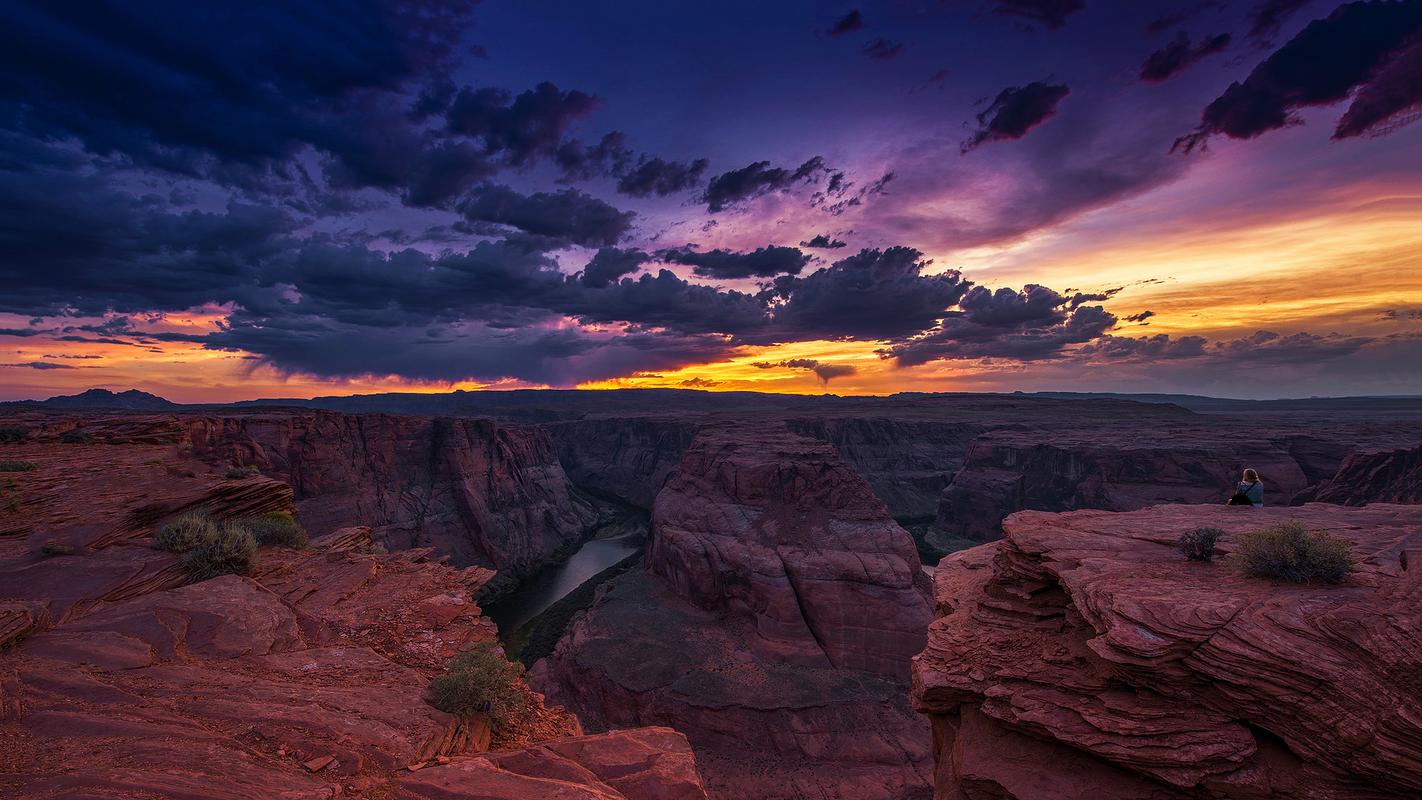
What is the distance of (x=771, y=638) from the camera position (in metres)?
→ 34.9

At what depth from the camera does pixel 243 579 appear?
11.1m

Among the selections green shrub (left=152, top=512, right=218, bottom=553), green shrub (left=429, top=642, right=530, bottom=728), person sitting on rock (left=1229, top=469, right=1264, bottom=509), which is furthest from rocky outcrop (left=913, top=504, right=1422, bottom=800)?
green shrub (left=152, top=512, right=218, bottom=553)

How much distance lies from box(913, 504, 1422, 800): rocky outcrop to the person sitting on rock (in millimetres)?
2530

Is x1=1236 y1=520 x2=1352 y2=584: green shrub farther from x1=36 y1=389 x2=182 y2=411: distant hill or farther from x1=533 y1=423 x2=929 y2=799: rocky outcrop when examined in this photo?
x1=36 y1=389 x2=182 y2=411: distant hill

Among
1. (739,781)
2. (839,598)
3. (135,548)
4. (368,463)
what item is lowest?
(739,781)

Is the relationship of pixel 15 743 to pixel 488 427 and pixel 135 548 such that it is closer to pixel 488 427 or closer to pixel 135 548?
pixel 135 548

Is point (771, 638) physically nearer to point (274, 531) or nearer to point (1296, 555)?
point (274, 531)

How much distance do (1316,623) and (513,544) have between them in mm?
66080

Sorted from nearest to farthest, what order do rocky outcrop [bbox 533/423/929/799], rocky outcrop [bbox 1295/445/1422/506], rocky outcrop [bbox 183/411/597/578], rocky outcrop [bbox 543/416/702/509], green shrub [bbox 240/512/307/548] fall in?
green shrub [bbox 240/512/307/548], rocky outcrop [bbox 533/423/929/799], rocky outcrop [bbox 1295/445/1422/506], rocky outcrop [bbox 183/411/597/578], rocky outcrop [bbox 543/416/702/509]

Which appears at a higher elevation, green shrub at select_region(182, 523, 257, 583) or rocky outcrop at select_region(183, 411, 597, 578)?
green shrub at select_region(182, 523, 257, 583)

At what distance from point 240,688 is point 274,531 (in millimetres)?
9673

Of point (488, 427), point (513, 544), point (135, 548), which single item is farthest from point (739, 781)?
point (488, 427)

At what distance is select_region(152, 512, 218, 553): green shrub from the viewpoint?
464 inches

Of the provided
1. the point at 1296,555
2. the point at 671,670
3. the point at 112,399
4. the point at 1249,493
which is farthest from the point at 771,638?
the point at 112,399
